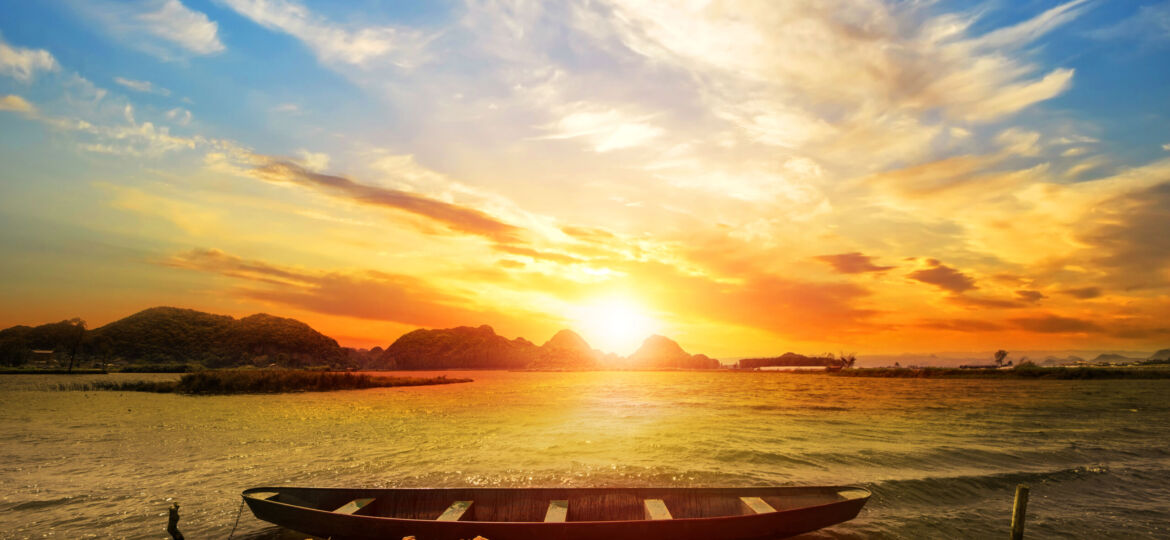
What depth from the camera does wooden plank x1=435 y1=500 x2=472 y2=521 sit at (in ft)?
40.6

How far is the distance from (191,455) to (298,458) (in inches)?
218

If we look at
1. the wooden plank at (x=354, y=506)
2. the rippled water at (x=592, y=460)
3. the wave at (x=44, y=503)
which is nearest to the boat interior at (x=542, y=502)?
the wooden plank at (x=354, y=506)

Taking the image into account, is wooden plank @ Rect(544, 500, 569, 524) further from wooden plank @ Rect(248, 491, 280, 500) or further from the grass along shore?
the grass along shore

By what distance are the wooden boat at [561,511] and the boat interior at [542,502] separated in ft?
0.08

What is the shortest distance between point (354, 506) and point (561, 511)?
5.38 m

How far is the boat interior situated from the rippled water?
2.53 m

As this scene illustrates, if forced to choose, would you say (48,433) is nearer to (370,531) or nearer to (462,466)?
(462,466)

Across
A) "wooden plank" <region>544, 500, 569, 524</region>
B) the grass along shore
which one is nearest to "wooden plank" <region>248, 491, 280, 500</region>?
"wooden plank" <region>544, 500, 569, 524</region>

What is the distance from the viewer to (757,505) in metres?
13.5

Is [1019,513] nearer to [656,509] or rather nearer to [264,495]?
[656,509]

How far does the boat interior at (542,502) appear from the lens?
1353 centimetres

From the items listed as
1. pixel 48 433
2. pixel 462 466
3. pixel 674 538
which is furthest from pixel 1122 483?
pixel 48 433

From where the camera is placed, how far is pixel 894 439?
32531 mm

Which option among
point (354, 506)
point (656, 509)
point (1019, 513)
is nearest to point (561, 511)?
point (656, 509)
